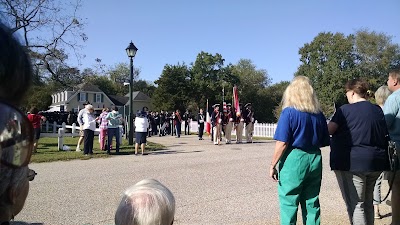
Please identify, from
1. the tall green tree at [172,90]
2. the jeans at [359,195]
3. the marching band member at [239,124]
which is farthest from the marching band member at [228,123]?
the tall green tree at [172,90]

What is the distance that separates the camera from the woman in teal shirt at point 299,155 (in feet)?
13.0

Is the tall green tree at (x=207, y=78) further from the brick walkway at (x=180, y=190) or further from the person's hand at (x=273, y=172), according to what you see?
the person's hand at (x=273, y=172)

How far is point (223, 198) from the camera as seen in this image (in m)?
6.38

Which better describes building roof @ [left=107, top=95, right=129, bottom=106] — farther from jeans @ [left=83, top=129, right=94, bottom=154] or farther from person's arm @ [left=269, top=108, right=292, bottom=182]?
person's arm @ [left=269, top=108, right=292, bottom=182]

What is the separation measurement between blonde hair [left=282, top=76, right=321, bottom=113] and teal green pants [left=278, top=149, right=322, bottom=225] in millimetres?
483

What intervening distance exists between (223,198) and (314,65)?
191ft

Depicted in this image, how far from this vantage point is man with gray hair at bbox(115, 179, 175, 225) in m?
1.87

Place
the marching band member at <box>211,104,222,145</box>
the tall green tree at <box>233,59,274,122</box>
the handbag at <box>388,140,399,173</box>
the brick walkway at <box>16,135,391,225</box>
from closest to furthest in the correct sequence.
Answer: the handbag at <box>388,140,399,173</box>, the brick walkway at <box>16,135,391,225</box>, the marching band member at <box>211,104,222,145</box>, the tall green tree at <box>233,59,274,122</box>

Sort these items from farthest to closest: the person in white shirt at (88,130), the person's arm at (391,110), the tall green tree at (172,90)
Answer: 1. the tall green tree at (172,90)
2. the person in white shirt at (88,130)
3. the person's arm at (391,110)

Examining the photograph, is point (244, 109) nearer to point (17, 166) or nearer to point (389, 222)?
point (389, 222)

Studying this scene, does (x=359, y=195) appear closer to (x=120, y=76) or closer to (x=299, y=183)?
(x=299, y=183)

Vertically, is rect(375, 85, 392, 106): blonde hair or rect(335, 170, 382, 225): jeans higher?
rect(375, 85, 392, 106): blonde hair

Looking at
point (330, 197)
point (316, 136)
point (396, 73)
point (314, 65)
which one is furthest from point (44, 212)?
point (314, 65)

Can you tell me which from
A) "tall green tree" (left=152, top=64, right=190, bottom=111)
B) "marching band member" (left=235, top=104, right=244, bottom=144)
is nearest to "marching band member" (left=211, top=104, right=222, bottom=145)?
"marching band member" (left=235, top=104, right=244, bottom=144)
